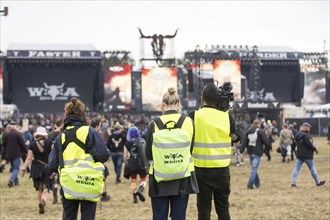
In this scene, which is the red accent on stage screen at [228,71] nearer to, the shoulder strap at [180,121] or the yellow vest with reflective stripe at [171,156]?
the shoulder strap at [180,121]

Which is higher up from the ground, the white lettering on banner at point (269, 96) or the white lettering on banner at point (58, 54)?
the white lettering on banner at point (58, 54)

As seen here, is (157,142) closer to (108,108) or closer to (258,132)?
(258,132)

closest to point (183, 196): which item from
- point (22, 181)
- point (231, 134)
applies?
point (231, 134)

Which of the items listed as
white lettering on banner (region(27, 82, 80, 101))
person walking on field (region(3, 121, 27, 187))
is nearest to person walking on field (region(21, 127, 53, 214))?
person walking on field (region(3, 121, 27, 187))

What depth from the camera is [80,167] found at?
23.0 ft

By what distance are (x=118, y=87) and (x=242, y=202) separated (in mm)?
41369

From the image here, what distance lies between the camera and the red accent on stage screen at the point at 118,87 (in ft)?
179

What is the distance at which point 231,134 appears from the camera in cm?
757

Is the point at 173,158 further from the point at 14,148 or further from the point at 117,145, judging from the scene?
the point at 14,148

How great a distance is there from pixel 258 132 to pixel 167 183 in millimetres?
10893

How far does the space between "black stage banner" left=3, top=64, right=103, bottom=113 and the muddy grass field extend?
3765 centimetres

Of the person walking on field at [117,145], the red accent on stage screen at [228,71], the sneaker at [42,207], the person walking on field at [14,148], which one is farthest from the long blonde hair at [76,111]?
the red accent on stage screen at [228,71]

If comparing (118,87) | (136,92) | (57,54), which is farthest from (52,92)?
(136,92)

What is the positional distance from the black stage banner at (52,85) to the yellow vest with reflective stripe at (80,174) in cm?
5019
